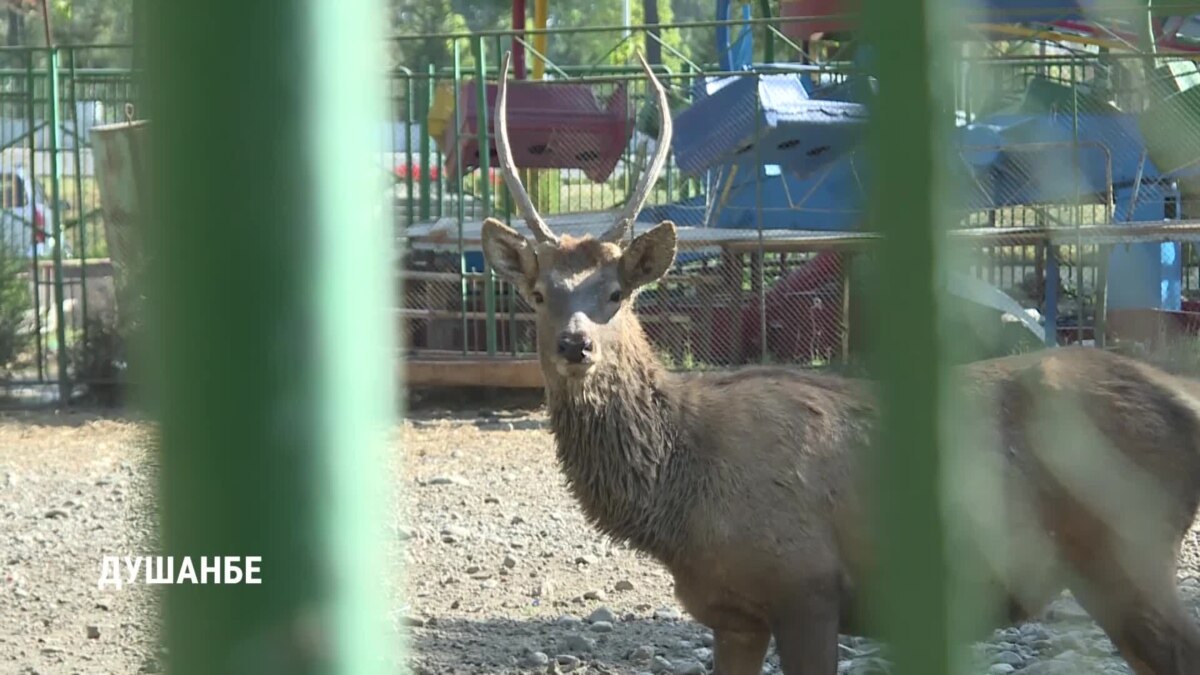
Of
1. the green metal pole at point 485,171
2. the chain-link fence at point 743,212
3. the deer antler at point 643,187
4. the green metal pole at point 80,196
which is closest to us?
the deer antler at point 643,187

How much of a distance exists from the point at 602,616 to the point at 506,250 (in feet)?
5.81

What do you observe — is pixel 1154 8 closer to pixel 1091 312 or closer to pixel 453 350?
pixel 1091 312

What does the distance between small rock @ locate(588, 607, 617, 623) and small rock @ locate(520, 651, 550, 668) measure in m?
0.61

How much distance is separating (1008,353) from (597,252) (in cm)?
182

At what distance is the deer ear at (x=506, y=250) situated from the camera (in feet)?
22.6

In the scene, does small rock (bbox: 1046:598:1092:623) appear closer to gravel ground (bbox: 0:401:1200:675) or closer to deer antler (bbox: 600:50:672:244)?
gravel ground (bbox: 0:401:1200:675)

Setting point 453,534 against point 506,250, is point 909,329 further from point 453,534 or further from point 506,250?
point 453,534

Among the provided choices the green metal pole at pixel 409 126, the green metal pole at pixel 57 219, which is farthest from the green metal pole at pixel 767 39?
the green metal pole at pixel 57 219

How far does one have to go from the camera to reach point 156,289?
1.14 meters

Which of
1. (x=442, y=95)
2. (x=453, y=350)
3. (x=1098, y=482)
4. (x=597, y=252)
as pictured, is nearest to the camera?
(x=1098, y=482)

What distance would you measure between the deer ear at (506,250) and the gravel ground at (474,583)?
1490 millimetres

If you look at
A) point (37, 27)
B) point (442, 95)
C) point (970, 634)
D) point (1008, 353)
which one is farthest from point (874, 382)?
point (37, 27)

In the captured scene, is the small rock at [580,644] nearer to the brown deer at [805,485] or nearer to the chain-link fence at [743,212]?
the brown deer at [805,485]

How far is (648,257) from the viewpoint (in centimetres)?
668
